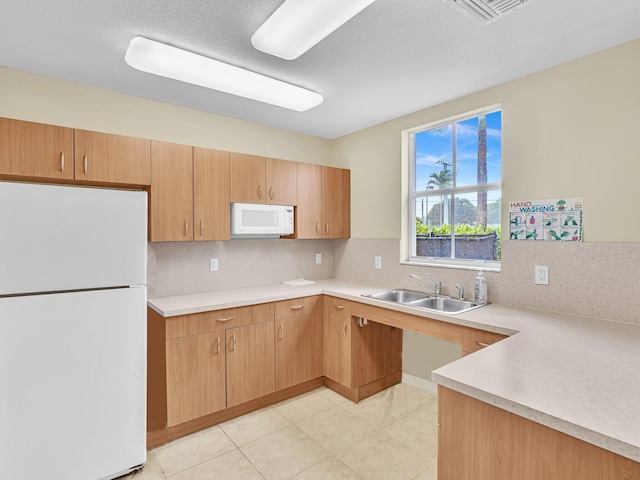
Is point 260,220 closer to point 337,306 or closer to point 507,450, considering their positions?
point 337,306

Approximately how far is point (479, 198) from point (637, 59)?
4.01ft

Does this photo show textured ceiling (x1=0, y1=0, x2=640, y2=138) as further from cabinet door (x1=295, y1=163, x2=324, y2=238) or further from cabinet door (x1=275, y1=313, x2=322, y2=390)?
cabinet door (x1=275, y1=313, x2=322, y2=390)

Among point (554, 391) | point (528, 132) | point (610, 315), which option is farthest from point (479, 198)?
point (554, 391)

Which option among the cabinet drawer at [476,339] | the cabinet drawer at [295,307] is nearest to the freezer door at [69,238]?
the cabinet drawer at [295,307]

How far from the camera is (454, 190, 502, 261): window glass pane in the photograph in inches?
107

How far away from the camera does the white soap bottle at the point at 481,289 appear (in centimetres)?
255

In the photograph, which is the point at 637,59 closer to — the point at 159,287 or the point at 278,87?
the point at 278,87

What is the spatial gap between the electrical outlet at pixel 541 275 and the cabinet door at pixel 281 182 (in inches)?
81.9

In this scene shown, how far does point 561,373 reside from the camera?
129cm

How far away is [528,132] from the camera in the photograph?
2.39 metres

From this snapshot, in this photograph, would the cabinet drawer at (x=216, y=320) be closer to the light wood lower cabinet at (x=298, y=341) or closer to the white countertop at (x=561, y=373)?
the light wood lower cabinet at (x=298, y=341)

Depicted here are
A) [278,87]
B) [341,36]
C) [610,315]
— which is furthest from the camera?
[278,87]

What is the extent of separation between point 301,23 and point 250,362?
2.32 metres

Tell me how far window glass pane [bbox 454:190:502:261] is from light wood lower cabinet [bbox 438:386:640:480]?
1.74m
